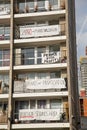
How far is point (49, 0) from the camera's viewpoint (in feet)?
102

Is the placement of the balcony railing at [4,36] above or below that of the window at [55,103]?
above

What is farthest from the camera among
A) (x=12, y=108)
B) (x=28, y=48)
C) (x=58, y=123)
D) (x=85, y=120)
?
(x=85, y=120)

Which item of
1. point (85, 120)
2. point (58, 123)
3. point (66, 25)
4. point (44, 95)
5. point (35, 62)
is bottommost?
point (85, 120)

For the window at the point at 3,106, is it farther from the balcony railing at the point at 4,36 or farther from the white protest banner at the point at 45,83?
the balcony railing at the point at 4,36

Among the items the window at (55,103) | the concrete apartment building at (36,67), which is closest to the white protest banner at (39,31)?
the concrete apartment building at (36,67)

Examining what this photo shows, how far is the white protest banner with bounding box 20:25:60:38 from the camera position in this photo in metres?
28.8

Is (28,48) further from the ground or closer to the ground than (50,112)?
further from the ground

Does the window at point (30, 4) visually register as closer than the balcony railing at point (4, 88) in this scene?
No

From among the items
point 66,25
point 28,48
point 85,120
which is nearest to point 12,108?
point 28,48

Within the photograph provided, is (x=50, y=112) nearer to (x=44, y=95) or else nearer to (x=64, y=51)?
(x=44, y=95)

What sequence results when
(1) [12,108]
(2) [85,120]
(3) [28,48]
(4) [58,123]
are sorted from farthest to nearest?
(2) [85,120], (3) [28,48], (1) [12,108], (4) [58,123]

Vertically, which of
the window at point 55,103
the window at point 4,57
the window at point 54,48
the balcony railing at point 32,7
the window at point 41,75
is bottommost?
the window at point 55,103

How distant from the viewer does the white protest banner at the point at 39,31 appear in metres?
28.8

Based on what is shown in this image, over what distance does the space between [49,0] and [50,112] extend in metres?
11.0
